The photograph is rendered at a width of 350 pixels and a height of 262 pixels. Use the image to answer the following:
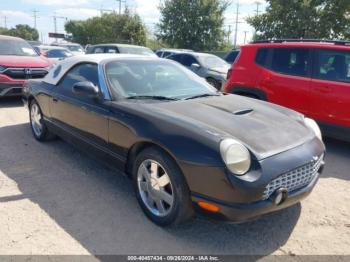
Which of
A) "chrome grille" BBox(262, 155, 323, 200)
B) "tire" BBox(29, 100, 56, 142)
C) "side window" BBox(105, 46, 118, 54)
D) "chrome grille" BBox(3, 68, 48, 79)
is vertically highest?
"side window" BBox(105, 46, 118, 54)

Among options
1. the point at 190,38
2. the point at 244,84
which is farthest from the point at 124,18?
the point at 244,84

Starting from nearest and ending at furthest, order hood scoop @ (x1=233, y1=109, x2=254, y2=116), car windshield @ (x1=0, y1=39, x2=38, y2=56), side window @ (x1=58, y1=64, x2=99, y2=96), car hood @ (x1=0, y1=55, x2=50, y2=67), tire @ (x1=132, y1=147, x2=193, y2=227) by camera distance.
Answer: tire @ (x1=132, y1=147, x2=193, y2=227) → hood scoop @ (x1=233, y1=109, x2=254, y2=116) → side window @ (x1=58, y1=64, x2=99, y2=96) → car hood @ (x1=0, y1=55, x2=50, y2=67) → car windshield @ (x1=0, y1=39, x2=38, y2=56)

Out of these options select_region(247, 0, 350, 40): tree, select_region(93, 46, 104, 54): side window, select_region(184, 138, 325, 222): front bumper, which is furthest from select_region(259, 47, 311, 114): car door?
select_region(247, 0, 350, 40): tree

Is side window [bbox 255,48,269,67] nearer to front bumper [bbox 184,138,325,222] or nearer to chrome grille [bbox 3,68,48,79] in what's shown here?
front bumper [bbox 184,138,325,222]

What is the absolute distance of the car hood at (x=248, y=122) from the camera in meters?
2.89

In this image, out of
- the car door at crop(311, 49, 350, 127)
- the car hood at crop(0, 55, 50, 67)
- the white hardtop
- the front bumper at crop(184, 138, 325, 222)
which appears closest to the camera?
the front bumper at crop(184, 138, 325, 222)

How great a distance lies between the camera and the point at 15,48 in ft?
30.2

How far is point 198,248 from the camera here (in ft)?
9.37

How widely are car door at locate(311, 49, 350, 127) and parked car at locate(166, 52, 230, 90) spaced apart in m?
5.99

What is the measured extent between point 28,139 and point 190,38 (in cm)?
2768

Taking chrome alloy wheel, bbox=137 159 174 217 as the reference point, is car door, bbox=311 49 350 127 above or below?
above

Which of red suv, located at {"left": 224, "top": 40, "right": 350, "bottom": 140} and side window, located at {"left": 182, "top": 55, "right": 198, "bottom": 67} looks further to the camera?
side window, located at {"left": 182, "top": 55, "right": 198, "bottom": 67}

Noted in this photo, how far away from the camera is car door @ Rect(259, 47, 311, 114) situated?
568cm

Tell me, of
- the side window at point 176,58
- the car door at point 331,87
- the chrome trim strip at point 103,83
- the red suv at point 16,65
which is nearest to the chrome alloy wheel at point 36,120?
the chrome trim strip at point 103,83
